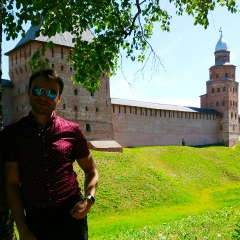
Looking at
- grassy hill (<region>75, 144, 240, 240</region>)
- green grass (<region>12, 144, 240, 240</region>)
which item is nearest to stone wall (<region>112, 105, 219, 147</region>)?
green grass (<region>12, 144, 240, 240</region>)

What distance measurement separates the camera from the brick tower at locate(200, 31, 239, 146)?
148ft

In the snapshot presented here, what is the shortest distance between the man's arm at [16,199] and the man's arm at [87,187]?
344 millimetres

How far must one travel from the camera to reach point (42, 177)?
2510mm

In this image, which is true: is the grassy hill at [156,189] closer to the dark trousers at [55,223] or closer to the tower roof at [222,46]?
the dark trousers at [55,223]

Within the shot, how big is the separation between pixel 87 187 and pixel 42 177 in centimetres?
43

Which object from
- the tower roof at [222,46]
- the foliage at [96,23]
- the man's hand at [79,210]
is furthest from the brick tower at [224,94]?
the man's hand at [79,210]

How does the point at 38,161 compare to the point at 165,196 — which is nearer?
the point at 38,161

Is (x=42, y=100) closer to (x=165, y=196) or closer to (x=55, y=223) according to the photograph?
(x=55, y=223)

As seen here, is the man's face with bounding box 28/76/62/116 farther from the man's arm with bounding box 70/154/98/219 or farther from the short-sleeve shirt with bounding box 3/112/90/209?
the man's arm with bounding box 70/154/98/219

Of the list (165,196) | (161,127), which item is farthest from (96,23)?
(161,127)

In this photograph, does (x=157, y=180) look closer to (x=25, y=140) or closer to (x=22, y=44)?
(x=22, y=44)

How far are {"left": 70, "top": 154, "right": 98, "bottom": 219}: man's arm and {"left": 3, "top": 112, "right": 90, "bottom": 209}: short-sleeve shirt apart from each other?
0.38 feet

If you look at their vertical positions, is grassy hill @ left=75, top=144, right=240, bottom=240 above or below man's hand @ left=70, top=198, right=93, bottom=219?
below

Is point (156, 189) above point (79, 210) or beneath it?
beneath
